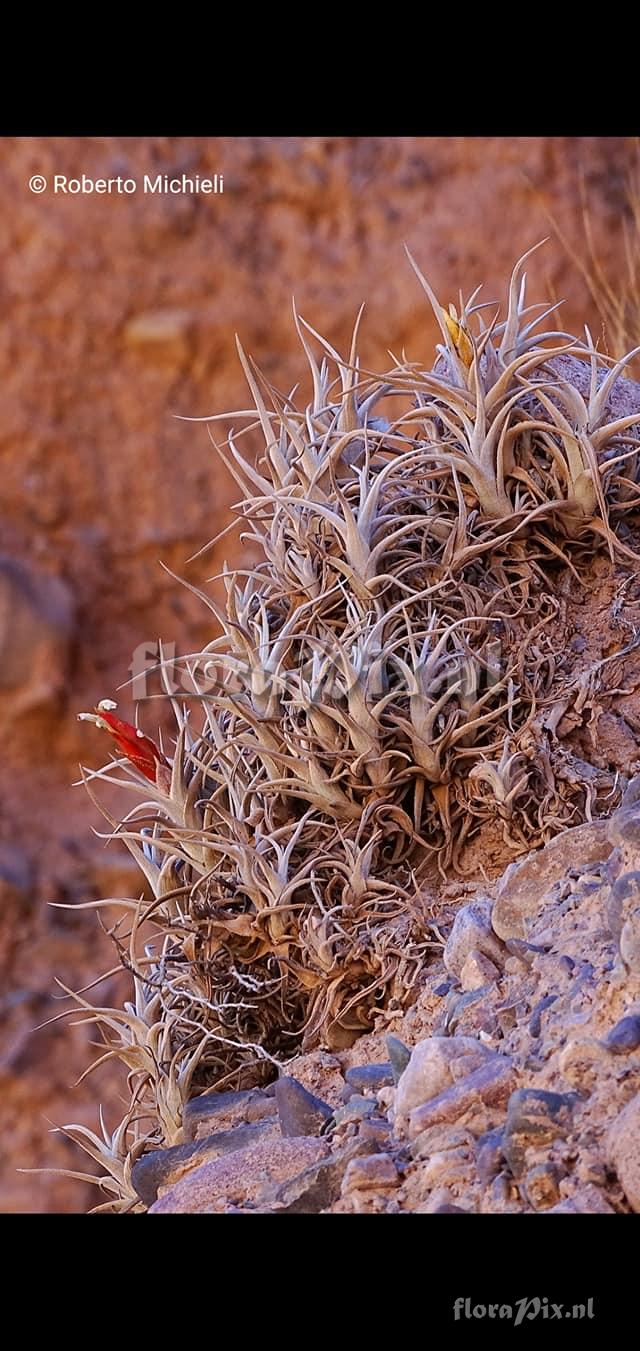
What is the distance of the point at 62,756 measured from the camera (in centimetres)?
468

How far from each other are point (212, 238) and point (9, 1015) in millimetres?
2587

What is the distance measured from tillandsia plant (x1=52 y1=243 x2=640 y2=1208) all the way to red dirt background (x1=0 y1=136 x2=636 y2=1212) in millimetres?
3338

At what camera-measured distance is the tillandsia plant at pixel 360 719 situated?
1.29 metres

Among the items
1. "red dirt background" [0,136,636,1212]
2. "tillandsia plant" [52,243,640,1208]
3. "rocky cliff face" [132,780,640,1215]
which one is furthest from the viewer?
"red dirt background" [0,136,636,1212]

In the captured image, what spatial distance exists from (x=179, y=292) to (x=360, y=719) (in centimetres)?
384

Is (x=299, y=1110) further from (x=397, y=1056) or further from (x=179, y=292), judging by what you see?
(x=179, y=292)

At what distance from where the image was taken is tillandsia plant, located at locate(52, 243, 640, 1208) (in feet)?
4.23

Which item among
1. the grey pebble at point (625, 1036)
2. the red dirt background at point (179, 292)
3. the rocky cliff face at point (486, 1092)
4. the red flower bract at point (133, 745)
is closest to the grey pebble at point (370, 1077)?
the rocky cliff face at point (486, 1092)

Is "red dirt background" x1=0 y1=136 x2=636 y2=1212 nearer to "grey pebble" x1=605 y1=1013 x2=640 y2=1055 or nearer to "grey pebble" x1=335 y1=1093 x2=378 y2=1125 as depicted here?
"grey pebble" x1=335 y1=1093 x2=378 y2=1125

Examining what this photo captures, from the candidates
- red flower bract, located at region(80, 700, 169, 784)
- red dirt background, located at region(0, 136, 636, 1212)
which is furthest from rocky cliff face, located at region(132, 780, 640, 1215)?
red dirt background, located at region(0, 136, 636, 1212)

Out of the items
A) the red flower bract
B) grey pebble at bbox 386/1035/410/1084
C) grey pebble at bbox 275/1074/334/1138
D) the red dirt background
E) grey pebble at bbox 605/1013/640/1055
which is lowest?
grey pebble at bbox 275/1074/334/1138

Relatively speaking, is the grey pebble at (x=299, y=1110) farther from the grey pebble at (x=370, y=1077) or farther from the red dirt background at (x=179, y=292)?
the red dirt background at (x=179, y=292)

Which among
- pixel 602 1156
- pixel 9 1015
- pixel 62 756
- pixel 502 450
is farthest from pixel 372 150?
pixel 602 1156

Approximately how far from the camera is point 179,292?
4.86 meters
